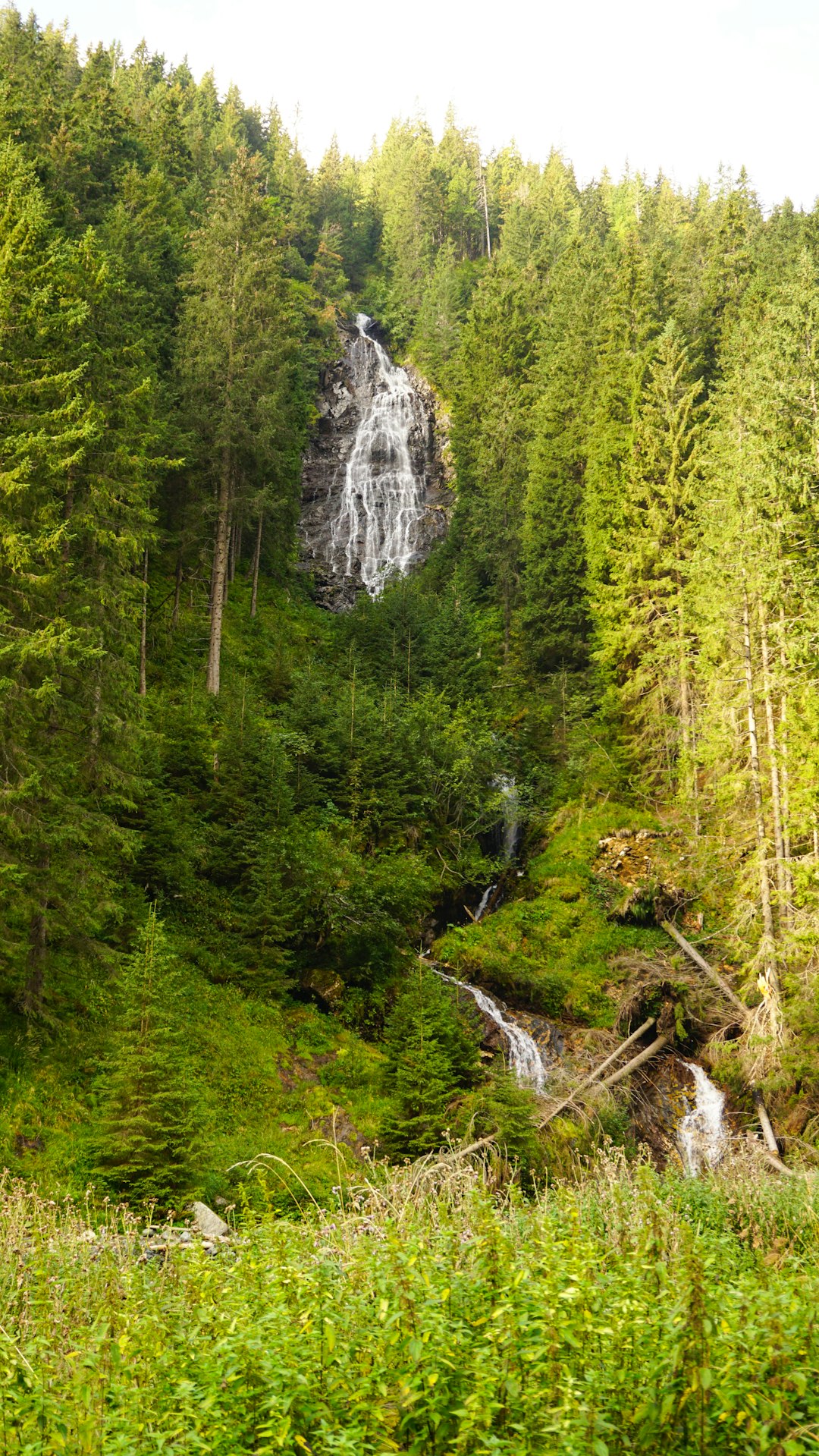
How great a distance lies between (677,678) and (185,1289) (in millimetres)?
23149

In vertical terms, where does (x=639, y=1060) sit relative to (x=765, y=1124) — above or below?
above

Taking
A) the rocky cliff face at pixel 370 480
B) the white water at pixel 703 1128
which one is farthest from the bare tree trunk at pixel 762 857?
the rocky cliff face at pixel 370 480

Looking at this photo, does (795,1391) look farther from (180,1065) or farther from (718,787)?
(718,787)

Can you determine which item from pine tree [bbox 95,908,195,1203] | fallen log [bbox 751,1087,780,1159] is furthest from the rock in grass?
fallen log [bbox 751,1087,780,1159]

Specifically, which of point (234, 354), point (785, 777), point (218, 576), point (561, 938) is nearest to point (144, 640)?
point (218, 576)

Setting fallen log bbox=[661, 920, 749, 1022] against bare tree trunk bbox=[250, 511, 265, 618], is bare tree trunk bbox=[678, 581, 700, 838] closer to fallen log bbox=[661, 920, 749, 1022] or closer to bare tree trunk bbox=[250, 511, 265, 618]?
fallen log bbox=[661, 920, 749, 1022]

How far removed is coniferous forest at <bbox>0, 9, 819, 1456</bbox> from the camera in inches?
159

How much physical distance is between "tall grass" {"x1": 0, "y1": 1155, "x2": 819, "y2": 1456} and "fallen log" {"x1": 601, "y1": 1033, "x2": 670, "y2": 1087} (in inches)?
469

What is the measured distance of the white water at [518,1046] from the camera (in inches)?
Result: 671

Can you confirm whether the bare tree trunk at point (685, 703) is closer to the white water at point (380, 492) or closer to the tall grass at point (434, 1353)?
the white water at point (380, 492)

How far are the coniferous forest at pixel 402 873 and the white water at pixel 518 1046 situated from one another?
0.15m

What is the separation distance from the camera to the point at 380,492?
46219 mm

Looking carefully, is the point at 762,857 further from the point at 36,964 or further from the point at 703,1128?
the point at 36,964

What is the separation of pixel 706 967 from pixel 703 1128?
3.44 meters
